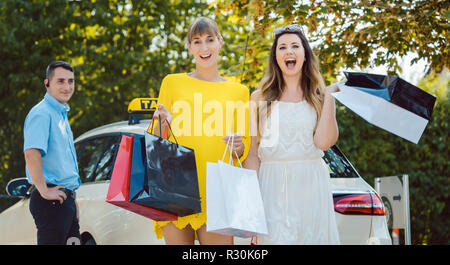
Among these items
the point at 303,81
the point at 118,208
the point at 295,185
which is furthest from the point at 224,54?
the point at 295,185

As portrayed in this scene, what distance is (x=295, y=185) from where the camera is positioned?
8.65ft

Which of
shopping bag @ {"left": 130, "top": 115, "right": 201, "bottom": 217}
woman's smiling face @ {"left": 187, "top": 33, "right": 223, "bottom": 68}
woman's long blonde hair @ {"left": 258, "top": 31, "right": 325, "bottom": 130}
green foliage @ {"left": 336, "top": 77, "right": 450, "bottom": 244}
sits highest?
woman's smiling face @ {"left": 187, "top": 33, "right": 223, "bottom": 68}

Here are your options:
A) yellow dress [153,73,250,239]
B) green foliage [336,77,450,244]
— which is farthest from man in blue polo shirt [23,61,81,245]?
green foliage [336,77,450,244]

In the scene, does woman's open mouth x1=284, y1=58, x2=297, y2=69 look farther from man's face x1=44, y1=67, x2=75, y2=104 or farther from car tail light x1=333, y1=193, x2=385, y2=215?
man's face x1=44, y1=67, x2=75, y2=104

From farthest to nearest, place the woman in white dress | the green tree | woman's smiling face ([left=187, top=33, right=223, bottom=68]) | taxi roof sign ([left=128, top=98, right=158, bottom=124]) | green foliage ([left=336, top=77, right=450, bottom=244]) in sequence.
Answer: the green tree < green foliage ([left=336, top=77, right=450, bottom=244]) < taxi roof sign ([left=128, top=98, right=158, bottom=124]) < woman's smiling face ([left=187, top=33, right=223, bottom=68]) < the woman in white dress

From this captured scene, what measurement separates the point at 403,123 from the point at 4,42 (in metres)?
10.1

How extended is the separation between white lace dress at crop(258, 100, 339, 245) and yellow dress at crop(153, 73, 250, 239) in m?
0.20

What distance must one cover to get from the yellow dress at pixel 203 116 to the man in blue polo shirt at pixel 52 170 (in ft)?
3.14

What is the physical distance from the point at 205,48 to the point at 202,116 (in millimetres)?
407

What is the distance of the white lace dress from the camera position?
103 inches

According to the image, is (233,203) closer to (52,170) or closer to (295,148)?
(295,148)
